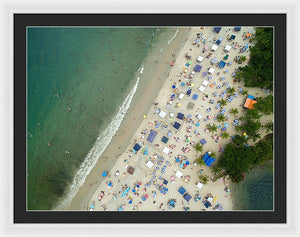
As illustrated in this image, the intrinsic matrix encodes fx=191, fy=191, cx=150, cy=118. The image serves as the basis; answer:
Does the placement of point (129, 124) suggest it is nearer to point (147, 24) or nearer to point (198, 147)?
point (198, 147)

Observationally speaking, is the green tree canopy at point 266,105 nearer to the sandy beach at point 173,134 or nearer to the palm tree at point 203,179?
the sandy beach at point 173,134

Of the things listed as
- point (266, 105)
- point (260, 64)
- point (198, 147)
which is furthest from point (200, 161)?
point (260, 64)

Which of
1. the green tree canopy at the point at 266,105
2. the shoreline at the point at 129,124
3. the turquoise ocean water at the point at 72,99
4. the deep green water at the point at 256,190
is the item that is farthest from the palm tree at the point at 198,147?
the turquoise ocean water at the point at 72,99

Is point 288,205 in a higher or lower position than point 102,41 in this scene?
lower

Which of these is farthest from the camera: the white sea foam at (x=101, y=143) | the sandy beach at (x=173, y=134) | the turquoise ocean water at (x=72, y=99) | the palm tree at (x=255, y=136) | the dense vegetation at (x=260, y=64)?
the white sea foam at (x=101, y=143)
